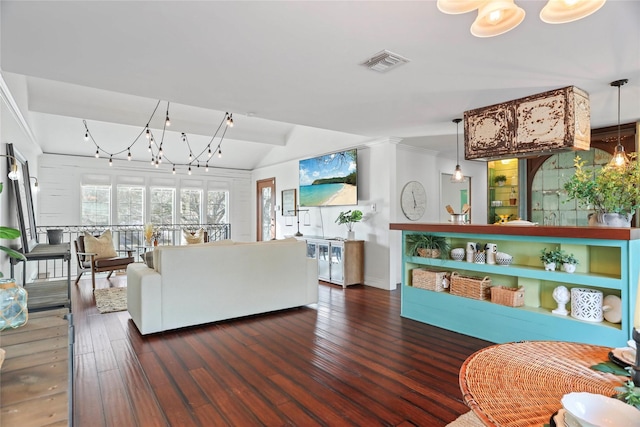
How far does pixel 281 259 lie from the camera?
170 inches

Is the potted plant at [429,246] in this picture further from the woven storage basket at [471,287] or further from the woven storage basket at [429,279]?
the woven storage basket at [471,287]

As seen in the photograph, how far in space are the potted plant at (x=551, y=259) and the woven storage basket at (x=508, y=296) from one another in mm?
351

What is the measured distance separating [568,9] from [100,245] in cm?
675

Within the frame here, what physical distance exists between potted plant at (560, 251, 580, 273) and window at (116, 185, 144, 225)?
28.5 ft

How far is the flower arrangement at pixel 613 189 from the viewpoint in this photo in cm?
275

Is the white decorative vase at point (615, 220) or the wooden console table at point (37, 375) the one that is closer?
the wooden console table at point (37, 375)

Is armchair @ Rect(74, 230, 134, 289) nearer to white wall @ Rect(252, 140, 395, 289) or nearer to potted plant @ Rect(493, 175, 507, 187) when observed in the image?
white wall @ Rect(252, 140, 395, 289)

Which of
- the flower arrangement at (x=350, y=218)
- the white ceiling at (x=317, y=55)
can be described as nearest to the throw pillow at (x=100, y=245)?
the white ceiling at (x=317, y=55)

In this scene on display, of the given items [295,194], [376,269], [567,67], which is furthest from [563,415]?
[295,194]

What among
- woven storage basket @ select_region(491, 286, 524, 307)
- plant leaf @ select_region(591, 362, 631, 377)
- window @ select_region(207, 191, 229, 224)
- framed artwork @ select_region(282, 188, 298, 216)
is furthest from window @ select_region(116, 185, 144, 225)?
plant leaf @ select_region(591, 362, 631, 377)

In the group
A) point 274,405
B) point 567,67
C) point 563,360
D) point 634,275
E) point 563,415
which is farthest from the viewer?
point 567,67

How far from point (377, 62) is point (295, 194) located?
5337 millimetres

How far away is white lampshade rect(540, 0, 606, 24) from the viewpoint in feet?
5.18

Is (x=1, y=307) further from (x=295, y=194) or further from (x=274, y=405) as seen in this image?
(x=295, y=194)
